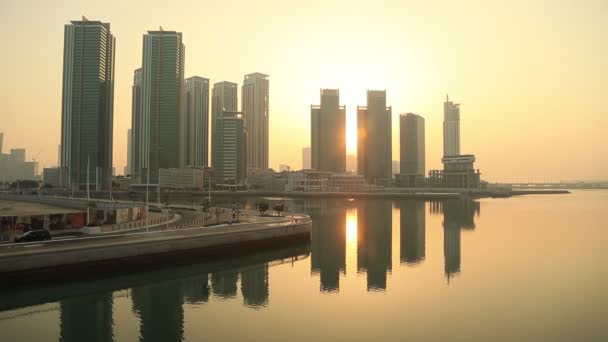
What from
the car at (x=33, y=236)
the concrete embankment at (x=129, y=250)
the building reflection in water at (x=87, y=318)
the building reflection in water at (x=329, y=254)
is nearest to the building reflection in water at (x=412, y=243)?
the building reflection in water at (x=329, y=254)

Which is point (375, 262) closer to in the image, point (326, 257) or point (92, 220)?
point (326, 257)

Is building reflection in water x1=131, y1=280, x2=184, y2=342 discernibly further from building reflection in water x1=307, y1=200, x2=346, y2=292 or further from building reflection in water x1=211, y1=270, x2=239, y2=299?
building reflection in water x1=307, y1=200, x2=346, y2=292

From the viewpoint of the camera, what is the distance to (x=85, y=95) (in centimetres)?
18362

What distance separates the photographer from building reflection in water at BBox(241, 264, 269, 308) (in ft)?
93.6

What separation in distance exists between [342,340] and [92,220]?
124 feet

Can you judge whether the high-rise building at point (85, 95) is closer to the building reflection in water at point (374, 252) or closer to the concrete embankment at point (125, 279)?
the building reflection in water at point (374, 252)

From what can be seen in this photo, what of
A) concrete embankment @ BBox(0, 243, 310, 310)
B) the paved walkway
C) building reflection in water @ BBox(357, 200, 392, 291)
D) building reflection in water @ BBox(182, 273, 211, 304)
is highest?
the paved walkway

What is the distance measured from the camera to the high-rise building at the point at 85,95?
180 meters

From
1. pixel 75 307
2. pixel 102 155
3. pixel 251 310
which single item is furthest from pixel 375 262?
pixel 102 155

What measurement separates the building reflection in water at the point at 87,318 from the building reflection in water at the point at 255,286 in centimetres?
846

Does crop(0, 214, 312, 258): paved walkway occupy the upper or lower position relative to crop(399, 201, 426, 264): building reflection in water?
upper

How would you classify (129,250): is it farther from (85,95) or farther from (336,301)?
(85,95)

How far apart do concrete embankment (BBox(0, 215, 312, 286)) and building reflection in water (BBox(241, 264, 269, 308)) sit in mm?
5013

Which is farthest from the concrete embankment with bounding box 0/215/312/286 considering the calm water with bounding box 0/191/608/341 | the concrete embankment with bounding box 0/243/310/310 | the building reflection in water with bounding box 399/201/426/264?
the building reflection in water with bounding box 399/201/426/264
